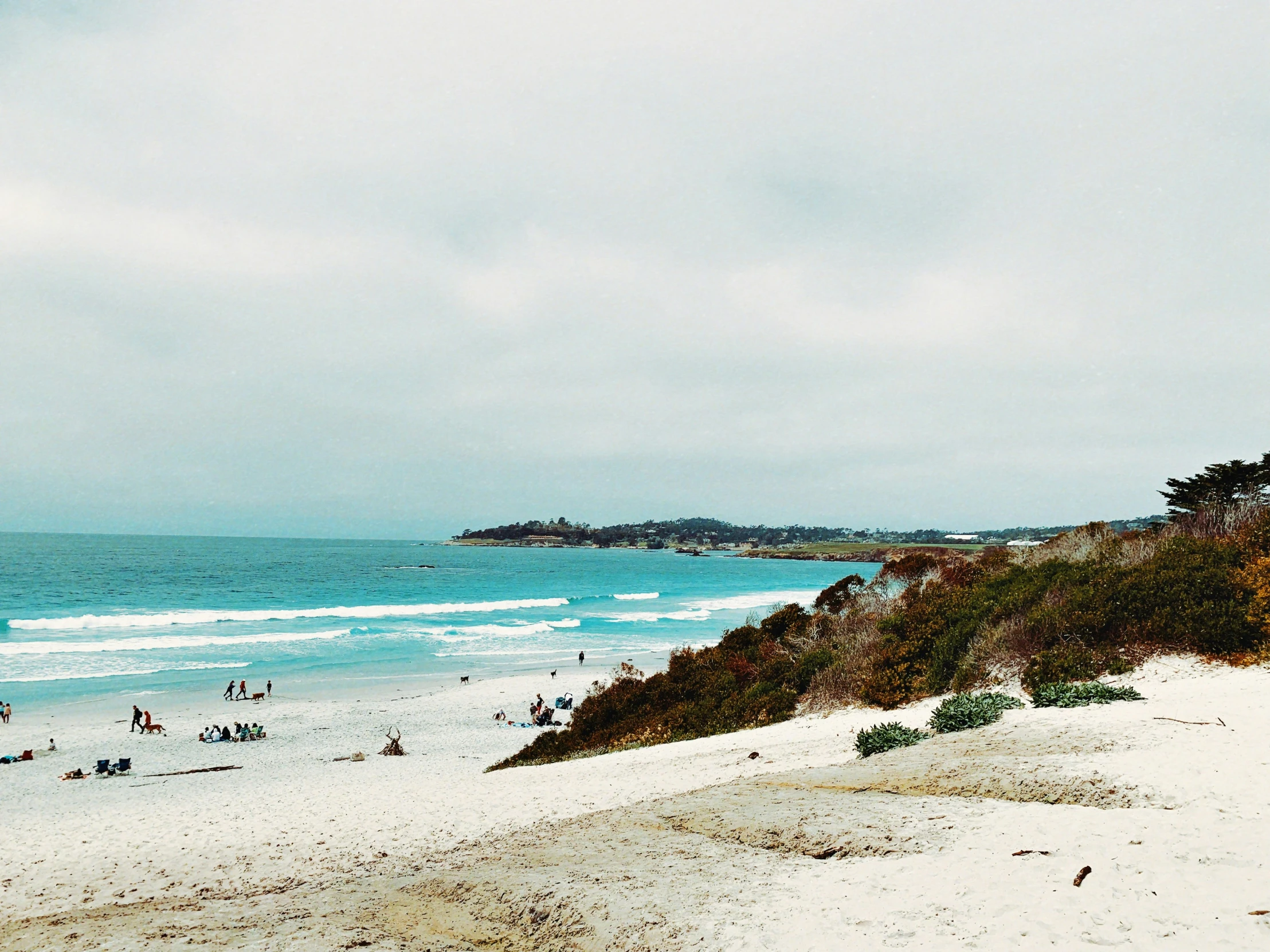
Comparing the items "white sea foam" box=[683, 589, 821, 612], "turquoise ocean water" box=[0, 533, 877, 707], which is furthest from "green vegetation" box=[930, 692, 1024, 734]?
"white sea foam" box=[683, 589, 821, 612]

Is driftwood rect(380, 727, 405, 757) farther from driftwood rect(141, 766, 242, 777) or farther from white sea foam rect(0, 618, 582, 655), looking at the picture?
white sea foam rect(0, 618, 582, 655)

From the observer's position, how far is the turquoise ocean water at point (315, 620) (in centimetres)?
3569

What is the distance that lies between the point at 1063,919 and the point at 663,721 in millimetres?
12848

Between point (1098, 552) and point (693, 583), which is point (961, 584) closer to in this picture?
point (1098, 552)

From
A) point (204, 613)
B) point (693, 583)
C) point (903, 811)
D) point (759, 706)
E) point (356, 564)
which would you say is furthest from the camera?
point (356, 564)

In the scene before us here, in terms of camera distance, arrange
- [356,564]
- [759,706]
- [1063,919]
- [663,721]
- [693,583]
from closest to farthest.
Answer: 1. [1063,919]
2. [759,706]
3. [663,721]
4. [693,583]
5. [356,564]

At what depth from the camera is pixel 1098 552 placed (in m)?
16.9

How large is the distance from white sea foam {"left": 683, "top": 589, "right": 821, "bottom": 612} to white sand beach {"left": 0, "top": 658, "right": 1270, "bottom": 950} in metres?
56.6

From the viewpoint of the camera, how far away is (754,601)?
76875 millimetres

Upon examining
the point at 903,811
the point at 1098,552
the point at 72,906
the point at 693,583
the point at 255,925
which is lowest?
the point at 693,583

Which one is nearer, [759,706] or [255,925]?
[255,925]

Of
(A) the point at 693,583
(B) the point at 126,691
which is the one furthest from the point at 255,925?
(A) the point at 693,583

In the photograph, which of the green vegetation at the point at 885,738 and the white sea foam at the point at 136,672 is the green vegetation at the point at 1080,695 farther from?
the white sea foam at the point at 136,672

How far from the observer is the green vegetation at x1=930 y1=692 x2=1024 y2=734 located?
9.91 meters
